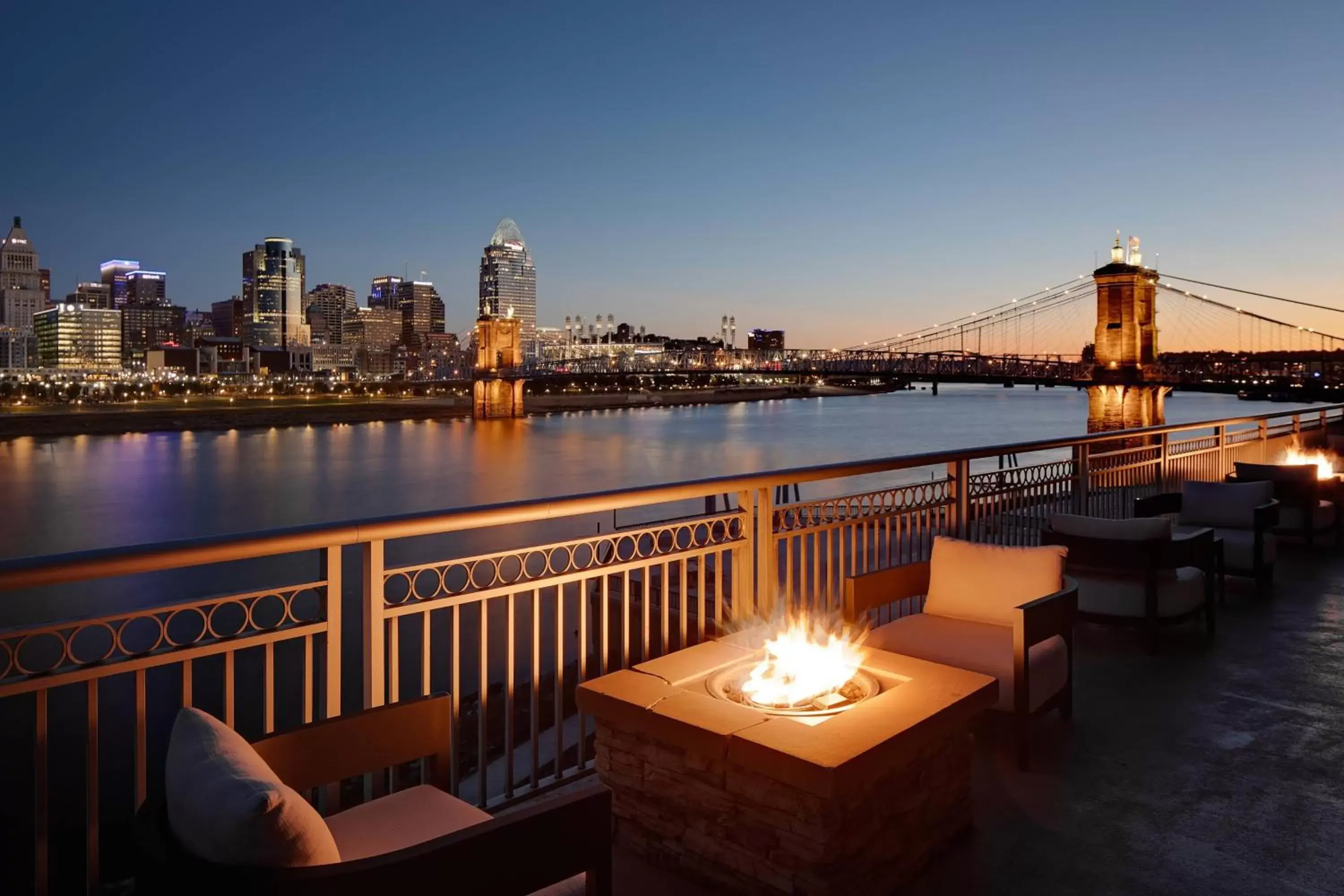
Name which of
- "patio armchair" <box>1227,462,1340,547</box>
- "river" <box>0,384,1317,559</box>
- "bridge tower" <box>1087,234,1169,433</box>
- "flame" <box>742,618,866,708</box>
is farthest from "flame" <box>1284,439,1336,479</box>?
"bridge tower" <box>1087,234,1169,433</box>

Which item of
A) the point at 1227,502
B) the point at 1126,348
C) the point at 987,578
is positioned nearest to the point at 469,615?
the point at 1227,502

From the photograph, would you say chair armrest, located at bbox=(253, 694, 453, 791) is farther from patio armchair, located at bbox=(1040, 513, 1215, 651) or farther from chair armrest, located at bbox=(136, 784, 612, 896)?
patio armchair, located at bbox=(1040, 513, 1215, 651)

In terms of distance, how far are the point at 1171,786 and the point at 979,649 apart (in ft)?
2.75

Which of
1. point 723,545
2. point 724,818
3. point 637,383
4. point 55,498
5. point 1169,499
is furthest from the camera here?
point 637,383

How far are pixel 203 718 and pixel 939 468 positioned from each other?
139 ft

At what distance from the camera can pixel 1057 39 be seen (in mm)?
25781

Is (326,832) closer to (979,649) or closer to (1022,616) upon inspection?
(1022,616)

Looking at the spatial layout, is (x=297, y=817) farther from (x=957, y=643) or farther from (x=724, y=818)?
(x=957, y=643)

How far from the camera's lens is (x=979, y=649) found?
3.91 meters

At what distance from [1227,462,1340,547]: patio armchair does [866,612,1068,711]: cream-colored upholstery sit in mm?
5292

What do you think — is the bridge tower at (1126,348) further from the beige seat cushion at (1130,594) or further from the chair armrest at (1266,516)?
the beige seat cushion at (1130,594)

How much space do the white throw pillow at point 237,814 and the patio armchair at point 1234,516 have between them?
6.46m

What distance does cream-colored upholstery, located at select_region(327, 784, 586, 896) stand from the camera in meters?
2.12

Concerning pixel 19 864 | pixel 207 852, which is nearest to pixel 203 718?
pixel 207 852
